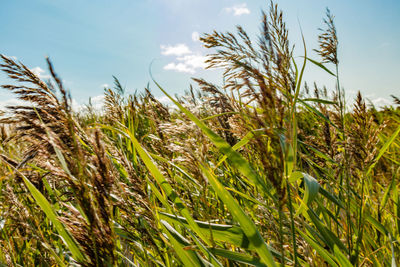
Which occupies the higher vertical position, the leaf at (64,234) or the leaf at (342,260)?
the leaf at (64,234)

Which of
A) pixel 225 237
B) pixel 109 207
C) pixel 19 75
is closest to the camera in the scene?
pixel 109 207

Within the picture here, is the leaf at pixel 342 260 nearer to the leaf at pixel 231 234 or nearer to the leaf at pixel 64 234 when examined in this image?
the leaf at pixel 231 234

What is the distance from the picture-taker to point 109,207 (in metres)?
0.75

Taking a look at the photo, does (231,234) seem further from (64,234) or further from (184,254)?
(64,234)

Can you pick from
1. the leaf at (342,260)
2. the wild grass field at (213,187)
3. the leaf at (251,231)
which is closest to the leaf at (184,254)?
the wild grass field at (213,187)

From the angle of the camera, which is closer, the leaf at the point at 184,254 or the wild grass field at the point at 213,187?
the wild grass field at the point at 213,187

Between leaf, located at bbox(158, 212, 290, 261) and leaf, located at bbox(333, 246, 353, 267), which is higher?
leaf, located at bbox(158, 212, 290, 261)

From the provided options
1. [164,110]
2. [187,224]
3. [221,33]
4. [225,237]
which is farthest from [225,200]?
[164,110]

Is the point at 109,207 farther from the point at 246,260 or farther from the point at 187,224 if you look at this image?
the point at 246,260

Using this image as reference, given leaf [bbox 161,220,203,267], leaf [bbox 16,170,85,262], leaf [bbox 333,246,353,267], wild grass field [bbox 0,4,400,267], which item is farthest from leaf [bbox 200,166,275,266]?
leaf [bbox 16,170,85,262]

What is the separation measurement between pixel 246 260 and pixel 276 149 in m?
0.56

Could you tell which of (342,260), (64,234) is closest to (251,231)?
(342,260)

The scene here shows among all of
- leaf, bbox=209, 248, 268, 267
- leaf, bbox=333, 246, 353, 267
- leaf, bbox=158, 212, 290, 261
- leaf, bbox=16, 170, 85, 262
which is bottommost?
leaf, bbox=333, 246, 353, 267

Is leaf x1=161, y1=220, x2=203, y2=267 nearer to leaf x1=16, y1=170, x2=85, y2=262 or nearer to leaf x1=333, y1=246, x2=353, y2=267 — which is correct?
leaf x1=16, y1=170, x2=85, y2=262
